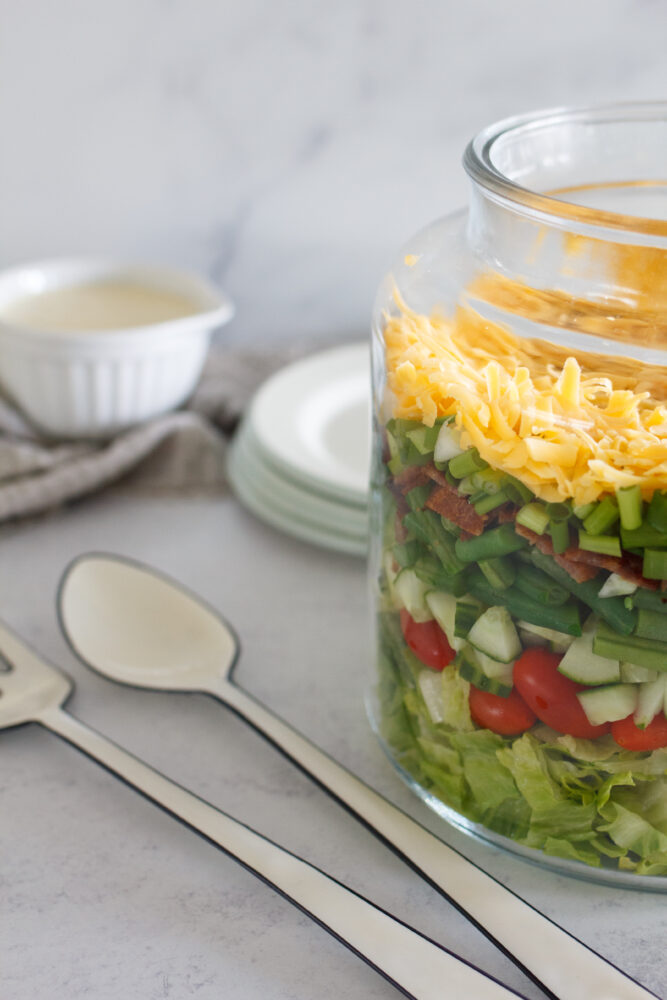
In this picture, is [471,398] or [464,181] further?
[464,181]

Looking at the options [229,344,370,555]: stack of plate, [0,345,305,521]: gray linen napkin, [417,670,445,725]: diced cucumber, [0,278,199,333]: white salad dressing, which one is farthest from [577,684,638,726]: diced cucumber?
[0,278,199,333]: white salad dressing

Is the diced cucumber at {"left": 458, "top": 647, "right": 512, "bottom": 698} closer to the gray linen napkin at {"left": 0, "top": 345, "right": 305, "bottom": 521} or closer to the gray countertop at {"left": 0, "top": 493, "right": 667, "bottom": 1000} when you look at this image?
the gray countertop at {"left": 0, "top": 493, "right": 667, "bottom": 1000}

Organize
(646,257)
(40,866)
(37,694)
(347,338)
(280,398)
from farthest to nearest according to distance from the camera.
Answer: (347,338) < (280,398) < (37,694) < (40,866) < (646,257)

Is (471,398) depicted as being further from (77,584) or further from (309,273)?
(309,273)

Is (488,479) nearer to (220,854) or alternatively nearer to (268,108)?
(220,854)

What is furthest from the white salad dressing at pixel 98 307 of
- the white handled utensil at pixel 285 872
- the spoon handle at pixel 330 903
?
the spoon handle at pixel 330 903

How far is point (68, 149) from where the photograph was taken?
122 cm

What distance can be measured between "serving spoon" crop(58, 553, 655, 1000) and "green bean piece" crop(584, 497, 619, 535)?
8.5 inches

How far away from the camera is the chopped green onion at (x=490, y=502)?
0.53 m

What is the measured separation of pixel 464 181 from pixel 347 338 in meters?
0.26

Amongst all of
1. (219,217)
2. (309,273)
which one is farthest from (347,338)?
(219,217)

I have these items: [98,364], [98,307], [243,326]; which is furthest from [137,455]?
[243,326]

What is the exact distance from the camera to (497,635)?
0.57 metres

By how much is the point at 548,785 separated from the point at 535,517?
0.16m
